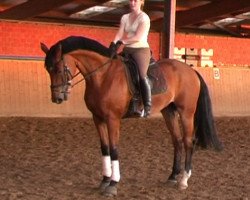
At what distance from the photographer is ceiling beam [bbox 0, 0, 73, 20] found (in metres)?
17.3

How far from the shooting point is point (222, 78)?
17.2 metres

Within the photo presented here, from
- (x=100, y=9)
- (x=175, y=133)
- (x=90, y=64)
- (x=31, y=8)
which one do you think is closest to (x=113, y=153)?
(x=90, y=64)

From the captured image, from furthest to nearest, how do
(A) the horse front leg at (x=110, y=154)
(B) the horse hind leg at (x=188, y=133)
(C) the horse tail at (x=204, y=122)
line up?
(C) the horse tail at (x=204, y=122) → (B) the horse hind leg at (x=188, y=133) → (A) the horse front leg at (x=110, y=154)

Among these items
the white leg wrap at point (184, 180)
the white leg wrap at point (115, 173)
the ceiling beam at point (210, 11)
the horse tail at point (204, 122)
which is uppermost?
the ceiling beam at point (210, 11)

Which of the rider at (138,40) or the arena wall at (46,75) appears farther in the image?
the arena wall at (46,75)

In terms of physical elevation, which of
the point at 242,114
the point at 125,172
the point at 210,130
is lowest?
the point at 242,114

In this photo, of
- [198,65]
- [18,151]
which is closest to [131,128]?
[18,151]

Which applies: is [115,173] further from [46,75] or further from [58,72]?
[46,75]

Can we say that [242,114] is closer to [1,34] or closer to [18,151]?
[1,34]

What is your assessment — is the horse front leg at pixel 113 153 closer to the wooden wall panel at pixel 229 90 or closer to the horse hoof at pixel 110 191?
the horse hoof at pixel 110 191

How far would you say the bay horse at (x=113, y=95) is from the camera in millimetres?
6113

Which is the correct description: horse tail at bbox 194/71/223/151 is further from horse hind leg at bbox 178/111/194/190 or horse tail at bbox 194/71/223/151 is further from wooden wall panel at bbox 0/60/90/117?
wooden wall panel at bbox 0/60/90/117

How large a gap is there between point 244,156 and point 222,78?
8.21 m

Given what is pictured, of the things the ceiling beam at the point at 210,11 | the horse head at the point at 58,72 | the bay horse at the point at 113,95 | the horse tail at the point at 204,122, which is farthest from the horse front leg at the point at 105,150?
the ceiling beam at the point at 210,11
